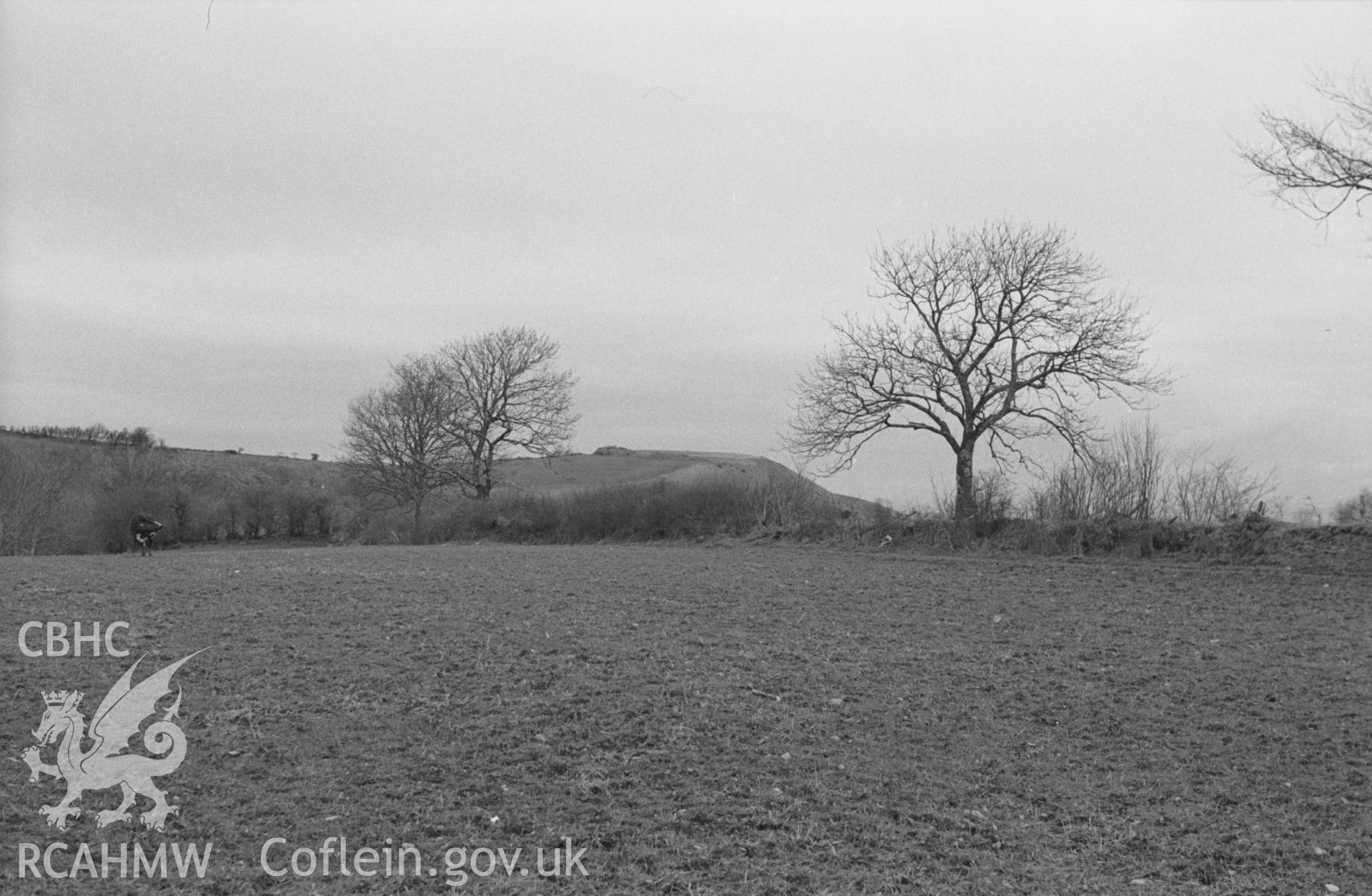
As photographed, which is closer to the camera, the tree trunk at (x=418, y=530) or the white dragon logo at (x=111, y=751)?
the white dragon logo at (x=111, y=751)

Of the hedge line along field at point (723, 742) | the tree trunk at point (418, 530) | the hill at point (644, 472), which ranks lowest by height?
the hedge line along field at point (723, 742)

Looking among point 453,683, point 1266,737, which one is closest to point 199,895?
point 453,683

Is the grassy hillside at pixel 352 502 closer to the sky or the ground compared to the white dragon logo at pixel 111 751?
closer to the sky

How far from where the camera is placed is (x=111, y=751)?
671 centimetres

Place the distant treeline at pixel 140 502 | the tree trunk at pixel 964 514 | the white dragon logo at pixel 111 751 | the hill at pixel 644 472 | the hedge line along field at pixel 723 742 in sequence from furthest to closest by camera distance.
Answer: the distant treeline at pixel 140 502 → the hill at pixel 644 472 → the tree trunk at pixel 964 514 → the white dragon logo at pixel 111 751 → the hedge line along field at pixel 723 742

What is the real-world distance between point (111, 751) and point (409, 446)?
139 ft

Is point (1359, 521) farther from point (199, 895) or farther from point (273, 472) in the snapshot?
point (273, 472)

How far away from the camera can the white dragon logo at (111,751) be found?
5.91 metres

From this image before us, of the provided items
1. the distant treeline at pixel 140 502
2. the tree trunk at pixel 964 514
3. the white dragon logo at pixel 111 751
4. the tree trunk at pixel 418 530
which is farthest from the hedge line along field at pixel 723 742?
the distant treeline at pixel 140 502

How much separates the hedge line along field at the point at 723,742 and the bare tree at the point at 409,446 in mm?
34264

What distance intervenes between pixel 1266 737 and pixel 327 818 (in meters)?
7.28

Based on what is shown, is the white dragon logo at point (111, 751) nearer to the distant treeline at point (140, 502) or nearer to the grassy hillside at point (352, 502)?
the grassy hillside at point (352, 502)

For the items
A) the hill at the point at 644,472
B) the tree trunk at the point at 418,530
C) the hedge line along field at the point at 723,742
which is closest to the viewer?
the hedge line along field at the point at 723,742

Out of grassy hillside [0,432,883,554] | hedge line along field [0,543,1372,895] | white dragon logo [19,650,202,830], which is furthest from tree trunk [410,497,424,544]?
white dragon logo [19,650,202,830]
